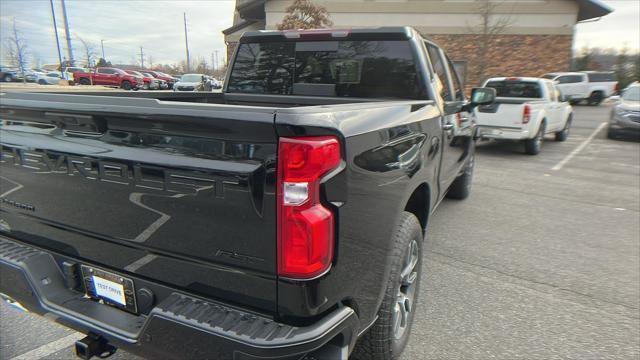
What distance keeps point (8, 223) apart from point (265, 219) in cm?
178

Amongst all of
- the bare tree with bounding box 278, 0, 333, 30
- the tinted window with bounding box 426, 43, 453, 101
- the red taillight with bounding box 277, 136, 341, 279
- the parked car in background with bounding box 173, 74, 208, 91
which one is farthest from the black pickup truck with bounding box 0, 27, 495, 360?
the parked car in background with bounding box 173, 74, 208, 91

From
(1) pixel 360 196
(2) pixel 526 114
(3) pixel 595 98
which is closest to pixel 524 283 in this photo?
(1) pixel 360 196

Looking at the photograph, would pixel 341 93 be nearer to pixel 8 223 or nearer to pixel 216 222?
pixel 216 222

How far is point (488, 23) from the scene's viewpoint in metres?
22.6

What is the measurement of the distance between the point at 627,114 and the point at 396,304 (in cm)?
1360

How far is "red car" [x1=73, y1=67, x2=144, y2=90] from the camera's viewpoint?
36656 millimetres

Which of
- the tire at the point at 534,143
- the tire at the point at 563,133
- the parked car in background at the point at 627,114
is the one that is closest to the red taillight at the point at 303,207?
the tire at the point at 534,143

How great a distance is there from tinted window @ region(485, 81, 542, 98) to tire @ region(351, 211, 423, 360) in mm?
9320

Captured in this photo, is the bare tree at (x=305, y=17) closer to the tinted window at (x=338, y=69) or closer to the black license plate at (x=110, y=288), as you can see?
the tinted window at (x=338, y=69)

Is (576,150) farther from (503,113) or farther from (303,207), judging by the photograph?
(303,207)

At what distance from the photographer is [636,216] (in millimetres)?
5621

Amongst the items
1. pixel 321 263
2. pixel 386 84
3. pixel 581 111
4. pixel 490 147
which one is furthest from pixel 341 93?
pixel 581 111

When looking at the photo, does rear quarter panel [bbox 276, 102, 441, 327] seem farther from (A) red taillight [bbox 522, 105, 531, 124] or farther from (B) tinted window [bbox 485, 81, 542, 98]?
(B) tinted window [bbox 485, 81, 542, 98]

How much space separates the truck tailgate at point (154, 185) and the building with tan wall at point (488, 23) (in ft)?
72.6
